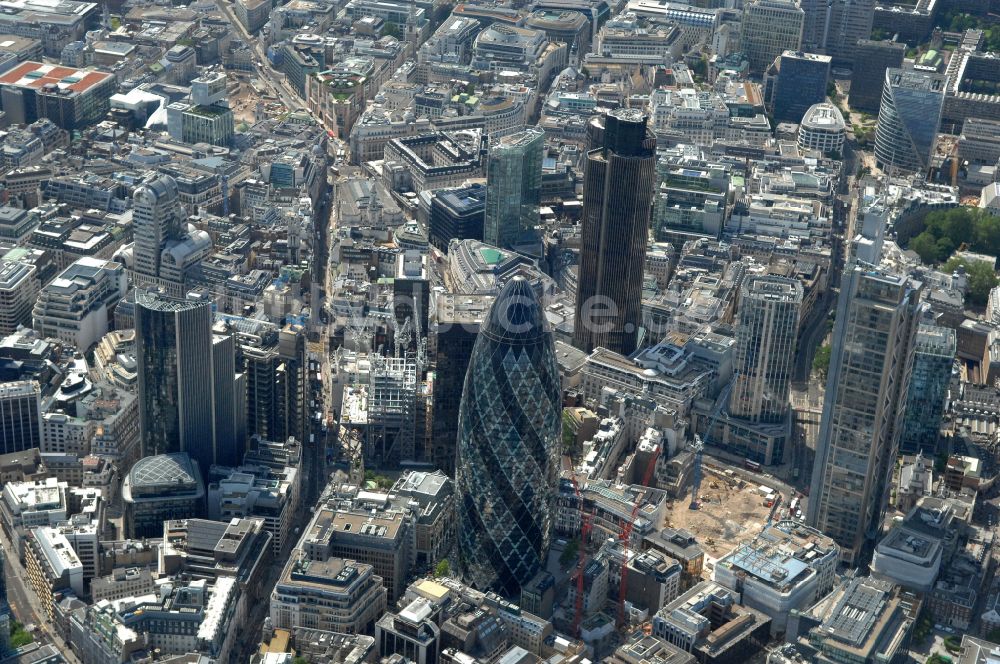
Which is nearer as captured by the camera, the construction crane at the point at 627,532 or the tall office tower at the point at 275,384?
the construction crane at the point at 627,532

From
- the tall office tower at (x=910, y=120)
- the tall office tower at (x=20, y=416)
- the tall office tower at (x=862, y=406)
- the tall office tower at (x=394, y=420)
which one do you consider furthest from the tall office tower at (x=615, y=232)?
the tall office tower at (x=910, y=120)

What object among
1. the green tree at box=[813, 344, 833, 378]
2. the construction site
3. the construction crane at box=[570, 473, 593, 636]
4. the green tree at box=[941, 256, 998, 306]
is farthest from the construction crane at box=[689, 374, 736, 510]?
the green tree at box=[941, 256, 998, 306]

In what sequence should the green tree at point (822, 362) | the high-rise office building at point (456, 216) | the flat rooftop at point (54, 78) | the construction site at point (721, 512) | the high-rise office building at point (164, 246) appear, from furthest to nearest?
the flat rooftop at point (54, 78) < the high-rise office building at point (456, 216) < the high-rise office building at point (164, 246) < the green tree at point (822, 362) < the construction site at point (721, 512)

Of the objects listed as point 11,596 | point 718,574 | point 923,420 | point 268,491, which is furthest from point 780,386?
point 11,596

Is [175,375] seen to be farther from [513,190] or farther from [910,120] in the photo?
[910,120]

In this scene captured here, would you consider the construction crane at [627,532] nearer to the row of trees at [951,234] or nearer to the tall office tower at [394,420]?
the tall office tower at [394,420]

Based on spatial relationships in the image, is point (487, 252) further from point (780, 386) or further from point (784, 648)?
point (784, 648)

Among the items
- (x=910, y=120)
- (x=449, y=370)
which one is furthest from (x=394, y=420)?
(x=910, y=120)

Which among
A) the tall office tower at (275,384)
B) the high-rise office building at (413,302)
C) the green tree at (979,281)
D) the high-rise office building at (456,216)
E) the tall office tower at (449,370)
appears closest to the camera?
the tall office tower at (449,370)
